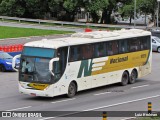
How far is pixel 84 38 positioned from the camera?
27.3 metres

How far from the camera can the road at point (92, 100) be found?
73.2ft

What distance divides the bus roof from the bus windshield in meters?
0.31

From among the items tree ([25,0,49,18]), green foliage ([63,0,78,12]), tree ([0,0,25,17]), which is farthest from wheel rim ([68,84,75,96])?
tree ([0,0,25,17])

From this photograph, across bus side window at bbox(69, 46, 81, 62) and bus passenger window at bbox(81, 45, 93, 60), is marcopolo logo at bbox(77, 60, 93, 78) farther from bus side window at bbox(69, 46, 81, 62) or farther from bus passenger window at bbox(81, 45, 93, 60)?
bus side window at bbox(69, 46, 81, 62)

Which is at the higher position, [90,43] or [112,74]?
[90,43]

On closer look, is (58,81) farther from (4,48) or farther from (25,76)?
(4,48)

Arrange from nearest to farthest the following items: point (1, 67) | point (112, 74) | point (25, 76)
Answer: point (25, 76)
point (112, 74)
point (1, 67)

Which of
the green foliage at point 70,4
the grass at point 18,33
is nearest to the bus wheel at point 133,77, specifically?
the grass at point 18,33

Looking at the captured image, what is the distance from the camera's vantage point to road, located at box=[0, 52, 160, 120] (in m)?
22.3

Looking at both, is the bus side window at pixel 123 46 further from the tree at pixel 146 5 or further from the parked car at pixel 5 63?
the tree at pixel 146 5

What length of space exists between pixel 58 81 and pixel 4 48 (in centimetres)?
1720

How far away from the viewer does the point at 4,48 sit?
4081 cm

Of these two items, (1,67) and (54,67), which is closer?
(54,67)

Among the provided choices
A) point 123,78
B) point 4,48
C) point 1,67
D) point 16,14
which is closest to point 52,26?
point 16,14
